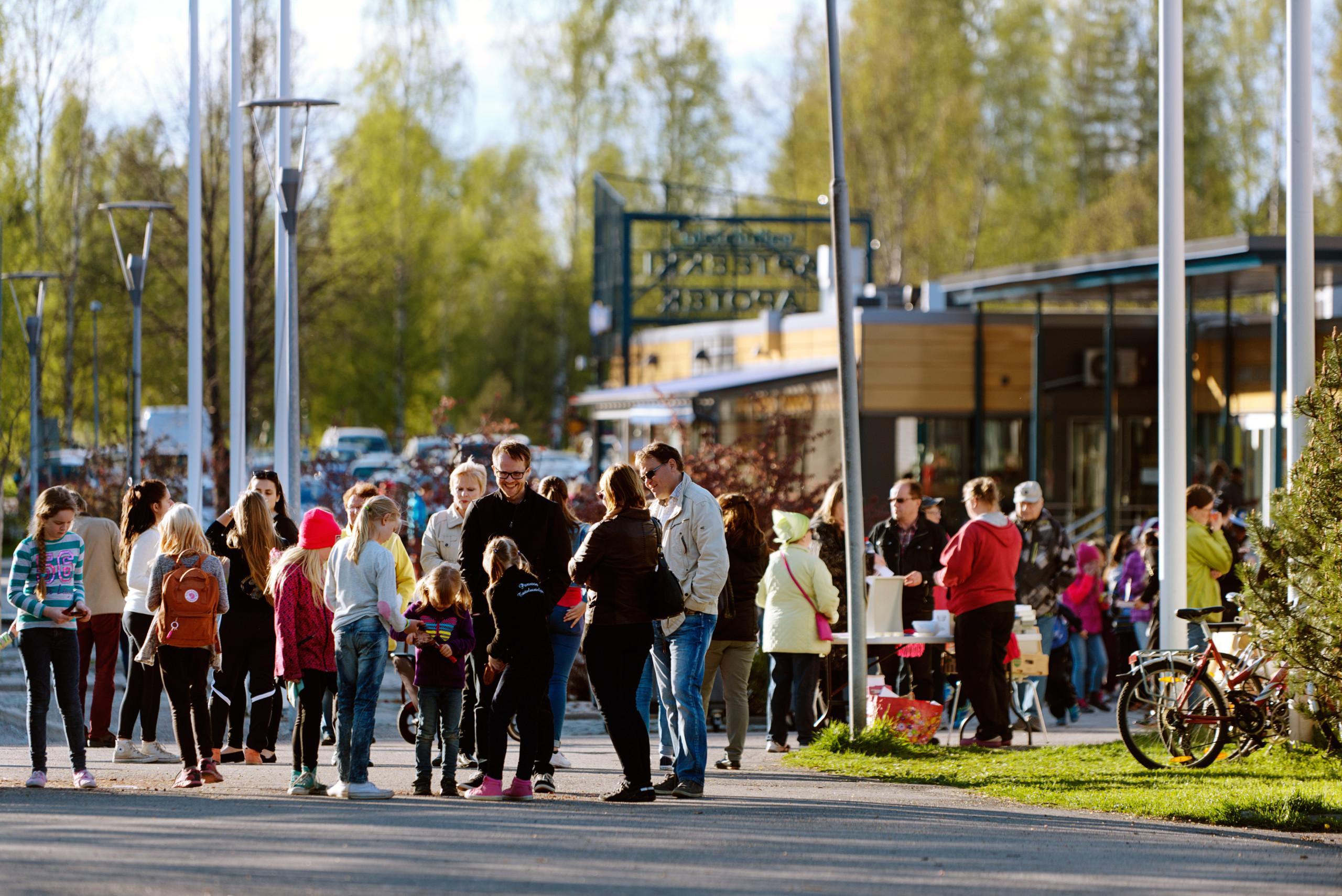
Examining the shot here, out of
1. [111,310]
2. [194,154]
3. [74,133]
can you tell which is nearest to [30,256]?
[74,133]

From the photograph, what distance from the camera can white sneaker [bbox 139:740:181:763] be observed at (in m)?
11.4

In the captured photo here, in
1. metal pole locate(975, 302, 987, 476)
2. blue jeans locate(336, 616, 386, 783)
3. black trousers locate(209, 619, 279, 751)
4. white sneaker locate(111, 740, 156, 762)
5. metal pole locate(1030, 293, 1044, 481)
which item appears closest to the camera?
blue jeans locate(336, 616, 386, 783)

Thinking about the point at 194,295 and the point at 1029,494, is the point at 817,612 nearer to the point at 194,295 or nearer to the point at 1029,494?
the point at 1029,494

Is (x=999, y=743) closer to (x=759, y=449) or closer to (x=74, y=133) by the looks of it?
(x=759, y=449)

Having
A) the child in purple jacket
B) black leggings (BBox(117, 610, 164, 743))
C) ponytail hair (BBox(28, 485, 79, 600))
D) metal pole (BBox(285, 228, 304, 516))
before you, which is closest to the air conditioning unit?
metal pole (BBox(285, 228, 304, 516))

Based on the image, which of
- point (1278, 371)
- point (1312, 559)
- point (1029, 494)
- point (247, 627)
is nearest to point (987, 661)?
point (1029, 494)

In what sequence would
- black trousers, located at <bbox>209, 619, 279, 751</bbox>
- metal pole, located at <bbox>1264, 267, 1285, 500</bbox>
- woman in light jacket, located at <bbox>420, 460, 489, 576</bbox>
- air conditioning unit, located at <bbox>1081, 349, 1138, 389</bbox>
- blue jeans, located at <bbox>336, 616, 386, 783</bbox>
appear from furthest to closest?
air conditioning unit, located at <bbox>1081, 349, 1138, 389</bbox>
metal pole, located at <bbox>1264, 267, 1285, 500</bbox>
black trousers, located at <bbox>209, 619, 279, 751</bbox>
woman in light jacket, located at <bbox>420, 460, 489, 576</bbox>
blue jeans, located at <bbox>336, 616, 386, 783</bbox>

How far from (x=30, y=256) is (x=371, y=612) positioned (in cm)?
2798

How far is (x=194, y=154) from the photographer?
855 inches

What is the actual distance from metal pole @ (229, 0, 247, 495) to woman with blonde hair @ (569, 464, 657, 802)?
32.7 ft

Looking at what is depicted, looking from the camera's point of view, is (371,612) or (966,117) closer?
(371,612)

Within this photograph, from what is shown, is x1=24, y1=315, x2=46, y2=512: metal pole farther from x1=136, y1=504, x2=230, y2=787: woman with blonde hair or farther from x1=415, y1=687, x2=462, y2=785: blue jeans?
x1=415, y1=687, x2=462, y2=785: blue jeans

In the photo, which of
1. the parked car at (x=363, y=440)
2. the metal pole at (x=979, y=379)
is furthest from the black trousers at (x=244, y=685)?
the parked car at (x=363, y=440)

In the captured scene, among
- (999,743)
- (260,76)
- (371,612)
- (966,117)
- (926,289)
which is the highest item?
(966,117)
